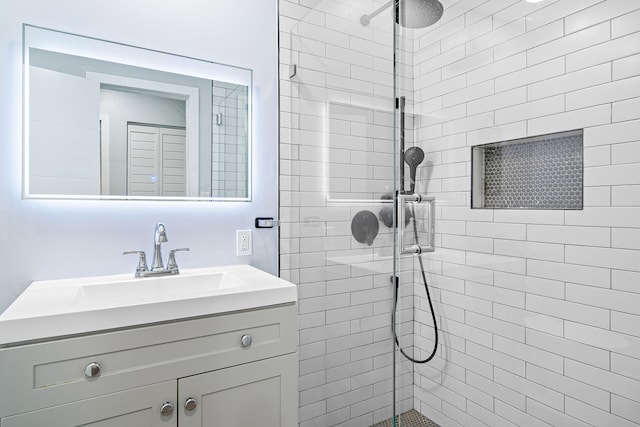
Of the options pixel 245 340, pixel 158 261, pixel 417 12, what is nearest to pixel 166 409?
pixel 245 340

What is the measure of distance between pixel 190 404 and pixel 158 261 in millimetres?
630

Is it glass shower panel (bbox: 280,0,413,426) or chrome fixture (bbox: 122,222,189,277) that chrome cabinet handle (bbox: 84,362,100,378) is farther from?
glass shower panel (bbox: 280,0,413,426)

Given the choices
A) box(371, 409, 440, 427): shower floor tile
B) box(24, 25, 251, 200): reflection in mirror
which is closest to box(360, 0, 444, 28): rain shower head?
box(24, 25, 251, 200): reflection in mirror

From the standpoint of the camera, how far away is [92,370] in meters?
1.04

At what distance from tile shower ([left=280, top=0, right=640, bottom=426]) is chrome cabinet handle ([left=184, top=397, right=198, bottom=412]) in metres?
0.77

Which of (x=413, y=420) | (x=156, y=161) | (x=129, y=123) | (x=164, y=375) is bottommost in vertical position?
(x=413, y=420)

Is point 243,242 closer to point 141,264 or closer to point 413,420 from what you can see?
point 141,264

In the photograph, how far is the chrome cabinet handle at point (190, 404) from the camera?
3.82ft

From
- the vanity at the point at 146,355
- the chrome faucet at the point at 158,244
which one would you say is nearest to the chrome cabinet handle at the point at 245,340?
the vanity at the point at 146,355

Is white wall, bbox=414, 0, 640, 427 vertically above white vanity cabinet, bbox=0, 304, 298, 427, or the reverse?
white wall, bbox=414, 0, 640, 427

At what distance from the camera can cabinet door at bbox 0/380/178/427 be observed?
3.26 ft

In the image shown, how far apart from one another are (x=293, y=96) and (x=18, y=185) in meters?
1.27

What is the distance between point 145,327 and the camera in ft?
3.67

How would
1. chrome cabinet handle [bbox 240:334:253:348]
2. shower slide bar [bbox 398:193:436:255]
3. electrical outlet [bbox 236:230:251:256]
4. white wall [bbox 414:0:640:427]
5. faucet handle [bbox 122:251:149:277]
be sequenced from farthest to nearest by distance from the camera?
electrical outlet [bbox 236:230:251:256] → faucet handle [bbox 122:251:149:277] → shower slide bar [bbox 398:193:436:255] → chrome cabinet handle [bbox 240:334:253:348] → white wall [bbox 414:0:640:427]
